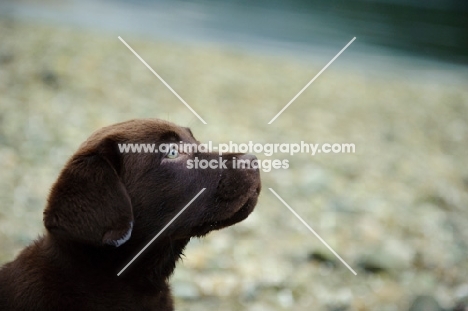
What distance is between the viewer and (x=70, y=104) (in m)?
9.73

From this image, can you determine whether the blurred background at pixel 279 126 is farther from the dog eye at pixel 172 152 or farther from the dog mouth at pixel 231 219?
the dog eye at pixel 172 152

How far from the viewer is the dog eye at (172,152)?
3.77 meters

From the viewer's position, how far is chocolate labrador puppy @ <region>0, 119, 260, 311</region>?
3262 millimetres

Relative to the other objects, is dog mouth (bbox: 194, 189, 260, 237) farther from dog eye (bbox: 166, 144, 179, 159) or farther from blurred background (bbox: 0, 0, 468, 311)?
blurred background (bbox: 0, 0, 468, 311)

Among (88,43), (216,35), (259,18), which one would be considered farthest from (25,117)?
(259,18)

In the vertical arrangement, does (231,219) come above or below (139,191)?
below

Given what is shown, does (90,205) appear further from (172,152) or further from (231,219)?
(231,219)

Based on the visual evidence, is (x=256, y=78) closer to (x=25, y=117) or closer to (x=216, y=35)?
(x=216, y=35)

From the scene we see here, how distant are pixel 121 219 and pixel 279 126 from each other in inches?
311

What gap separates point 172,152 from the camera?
3791 mm

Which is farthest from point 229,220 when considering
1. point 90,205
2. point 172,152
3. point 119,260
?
point 90,205

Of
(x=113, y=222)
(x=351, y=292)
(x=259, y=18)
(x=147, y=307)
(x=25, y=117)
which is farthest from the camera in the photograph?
(x=259, y=18)

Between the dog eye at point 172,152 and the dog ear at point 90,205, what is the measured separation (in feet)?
1.35

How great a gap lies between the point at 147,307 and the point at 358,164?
6.75 m
